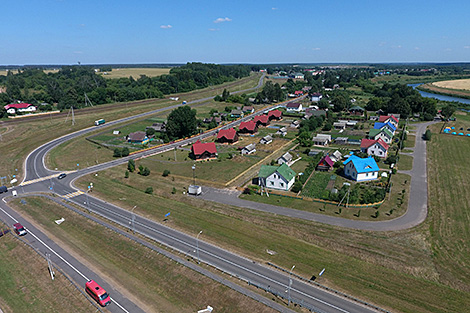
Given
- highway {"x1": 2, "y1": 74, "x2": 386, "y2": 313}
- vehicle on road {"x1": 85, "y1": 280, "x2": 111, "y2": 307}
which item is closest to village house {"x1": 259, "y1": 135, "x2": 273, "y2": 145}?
highway {"x1": 2, "y1": 74, "x2": 386, "y2": 313}

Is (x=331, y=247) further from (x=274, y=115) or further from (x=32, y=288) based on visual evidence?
(x=274, y=115)

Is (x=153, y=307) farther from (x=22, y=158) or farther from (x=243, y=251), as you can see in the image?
(x=22, y=158)

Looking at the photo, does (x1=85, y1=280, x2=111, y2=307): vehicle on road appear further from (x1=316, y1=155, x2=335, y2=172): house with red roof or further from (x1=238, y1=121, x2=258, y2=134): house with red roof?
(x1=238, y1=121, x2=258, y2=134): house with red roof

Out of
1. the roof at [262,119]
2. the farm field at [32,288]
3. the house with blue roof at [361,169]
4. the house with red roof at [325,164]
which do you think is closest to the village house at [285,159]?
the house with red roof at [325,164]

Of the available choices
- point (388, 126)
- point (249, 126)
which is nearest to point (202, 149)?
point (249, 126)

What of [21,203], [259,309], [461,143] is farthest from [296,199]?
[461,143]

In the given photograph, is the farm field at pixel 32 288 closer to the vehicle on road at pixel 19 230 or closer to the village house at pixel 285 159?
the vehicle on road at pixel 19 230
